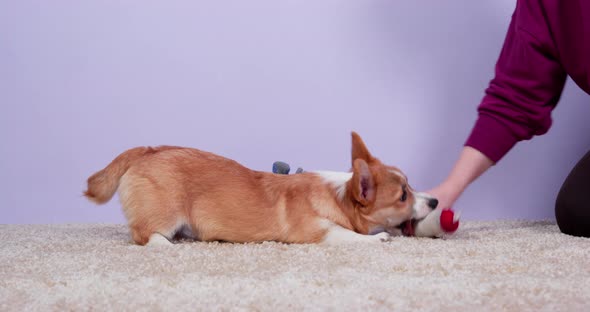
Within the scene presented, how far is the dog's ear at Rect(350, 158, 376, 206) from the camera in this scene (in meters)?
1.91

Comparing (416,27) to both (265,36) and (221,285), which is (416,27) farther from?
(221,285)

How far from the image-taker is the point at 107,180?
78.5 inches

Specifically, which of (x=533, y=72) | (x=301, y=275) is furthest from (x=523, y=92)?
(x=301, y=275)

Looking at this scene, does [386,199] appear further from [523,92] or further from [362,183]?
[523,92]

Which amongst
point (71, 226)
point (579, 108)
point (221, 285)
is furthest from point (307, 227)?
point (579, 108)

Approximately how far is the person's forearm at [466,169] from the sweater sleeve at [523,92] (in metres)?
0.02

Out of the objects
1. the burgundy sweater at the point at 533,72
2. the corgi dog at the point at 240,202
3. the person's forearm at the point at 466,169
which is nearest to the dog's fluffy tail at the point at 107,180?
the corgi dog at the point at 240,202

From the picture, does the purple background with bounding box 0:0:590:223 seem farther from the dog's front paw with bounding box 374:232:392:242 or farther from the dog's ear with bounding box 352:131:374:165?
the dog's front paw with bounding box 374:232:392:242

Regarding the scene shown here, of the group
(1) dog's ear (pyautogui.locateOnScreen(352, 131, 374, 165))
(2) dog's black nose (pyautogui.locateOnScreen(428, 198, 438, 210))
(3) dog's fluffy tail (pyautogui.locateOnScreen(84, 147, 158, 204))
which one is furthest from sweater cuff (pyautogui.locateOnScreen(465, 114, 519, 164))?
(3) dog's fluffy tail (pyautogui.locateOnScreen(84, 147, 158, 204))

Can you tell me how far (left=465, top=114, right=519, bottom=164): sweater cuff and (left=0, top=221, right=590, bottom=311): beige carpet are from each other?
274 millimetres

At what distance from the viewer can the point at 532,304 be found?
1.13 metres

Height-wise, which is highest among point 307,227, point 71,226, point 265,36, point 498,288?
point 265,36

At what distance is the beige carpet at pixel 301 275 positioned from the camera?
115 cm

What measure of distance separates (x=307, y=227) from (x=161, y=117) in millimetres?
1233
